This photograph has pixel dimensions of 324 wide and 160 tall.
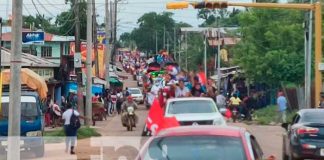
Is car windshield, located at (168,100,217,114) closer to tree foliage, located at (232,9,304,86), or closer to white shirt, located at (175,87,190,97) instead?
white shirt, located at (175,87,190,97)

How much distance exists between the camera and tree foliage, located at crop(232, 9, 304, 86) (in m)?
44.1

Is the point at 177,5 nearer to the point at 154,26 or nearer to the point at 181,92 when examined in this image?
the point at 181,92

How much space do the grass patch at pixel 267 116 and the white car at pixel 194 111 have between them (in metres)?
15.2

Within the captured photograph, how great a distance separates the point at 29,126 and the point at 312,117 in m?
8.85

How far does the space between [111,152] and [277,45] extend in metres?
25.0

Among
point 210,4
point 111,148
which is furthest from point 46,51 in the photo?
point 111,148

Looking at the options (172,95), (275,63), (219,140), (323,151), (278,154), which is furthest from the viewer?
(275,63)

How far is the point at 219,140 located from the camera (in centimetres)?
996

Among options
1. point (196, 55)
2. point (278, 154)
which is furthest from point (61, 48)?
Answer: point (278, 154)

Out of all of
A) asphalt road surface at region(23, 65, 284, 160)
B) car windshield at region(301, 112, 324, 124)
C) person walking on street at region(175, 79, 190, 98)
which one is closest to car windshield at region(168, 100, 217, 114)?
asphalt road surface at region(23, 65, 284, 160)

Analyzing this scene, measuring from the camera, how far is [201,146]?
9891mm

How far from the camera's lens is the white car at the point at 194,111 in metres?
21.8

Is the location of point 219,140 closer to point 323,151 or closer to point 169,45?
point 323,151

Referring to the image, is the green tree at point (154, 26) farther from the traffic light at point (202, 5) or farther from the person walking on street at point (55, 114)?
the traffic light at point (202, 5)
